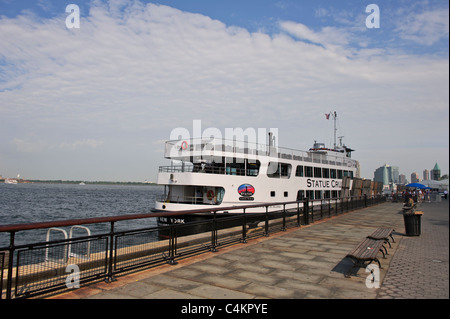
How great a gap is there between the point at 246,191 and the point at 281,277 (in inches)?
547

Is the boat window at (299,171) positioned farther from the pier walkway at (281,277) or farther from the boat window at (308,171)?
the pier walkway at (281,277)

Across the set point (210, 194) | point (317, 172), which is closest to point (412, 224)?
point (210, 194)

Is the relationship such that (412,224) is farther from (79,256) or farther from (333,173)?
(333,173)

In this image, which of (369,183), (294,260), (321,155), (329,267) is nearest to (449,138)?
(329,267)

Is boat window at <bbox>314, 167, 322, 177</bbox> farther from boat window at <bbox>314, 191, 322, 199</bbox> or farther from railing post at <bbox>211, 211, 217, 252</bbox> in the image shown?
railing post at <bbox>211, 211, 217, 252</bbox>

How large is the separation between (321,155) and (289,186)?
7463 mm

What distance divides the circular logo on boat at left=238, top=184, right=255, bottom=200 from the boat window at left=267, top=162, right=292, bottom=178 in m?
2.96

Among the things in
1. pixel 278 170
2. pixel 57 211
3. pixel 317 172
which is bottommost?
pixel 57 211

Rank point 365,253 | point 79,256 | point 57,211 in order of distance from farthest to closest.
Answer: point 57,211 < point 365,253 < point 79,256

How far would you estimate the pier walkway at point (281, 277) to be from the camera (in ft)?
16.3

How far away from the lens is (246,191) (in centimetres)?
1973

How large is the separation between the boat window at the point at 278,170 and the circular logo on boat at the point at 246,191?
2.96 meters
